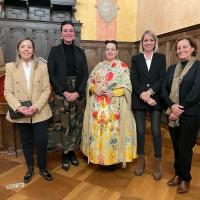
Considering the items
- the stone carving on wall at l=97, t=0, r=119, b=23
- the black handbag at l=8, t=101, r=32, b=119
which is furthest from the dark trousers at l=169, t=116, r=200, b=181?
the stone carving on wall at l=97, t=0, r=119, b=23

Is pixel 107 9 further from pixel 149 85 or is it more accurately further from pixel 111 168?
pixel 111 168

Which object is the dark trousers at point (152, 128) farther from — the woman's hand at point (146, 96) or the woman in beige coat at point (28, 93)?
the woman in beige coat at point (28, 93)

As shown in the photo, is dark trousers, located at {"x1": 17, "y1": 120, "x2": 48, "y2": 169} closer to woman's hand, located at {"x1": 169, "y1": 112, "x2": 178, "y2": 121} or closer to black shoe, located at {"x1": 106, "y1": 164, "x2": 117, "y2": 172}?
black shoe, located at {"x1": 106, "y1": 164, "x2": 117, "y2": 172}

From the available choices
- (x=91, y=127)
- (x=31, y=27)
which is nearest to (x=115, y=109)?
(x=91, y=127)

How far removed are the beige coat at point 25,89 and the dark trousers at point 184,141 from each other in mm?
1284

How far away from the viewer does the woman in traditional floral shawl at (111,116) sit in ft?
8.44

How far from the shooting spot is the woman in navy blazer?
2.43 metres

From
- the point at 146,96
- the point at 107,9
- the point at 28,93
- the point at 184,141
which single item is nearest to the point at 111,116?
the point at 146,96

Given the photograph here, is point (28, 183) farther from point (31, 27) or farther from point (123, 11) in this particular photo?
point (123, 11)

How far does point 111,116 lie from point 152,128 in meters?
0.45

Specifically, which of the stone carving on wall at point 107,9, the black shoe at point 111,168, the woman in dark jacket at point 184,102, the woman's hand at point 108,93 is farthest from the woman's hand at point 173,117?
the stone carving on wall at point 107,9

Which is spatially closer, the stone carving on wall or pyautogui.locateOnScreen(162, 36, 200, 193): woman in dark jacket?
pyautogui.locateOnScreen(162, 36, 200, 193): woman in dark jacket

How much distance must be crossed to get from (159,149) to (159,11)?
10.7 feet

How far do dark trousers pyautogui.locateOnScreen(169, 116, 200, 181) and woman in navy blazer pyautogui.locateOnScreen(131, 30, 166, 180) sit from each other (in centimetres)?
25
